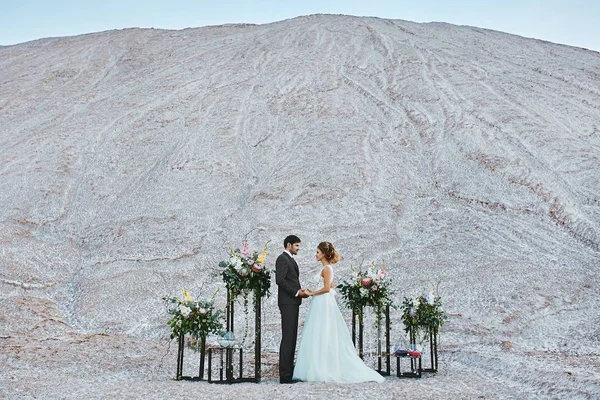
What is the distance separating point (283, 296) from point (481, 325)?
719cm

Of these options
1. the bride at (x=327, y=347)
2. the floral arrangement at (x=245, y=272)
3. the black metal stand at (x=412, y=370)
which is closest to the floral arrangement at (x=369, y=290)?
the black metal stand at (x=412, y=370)

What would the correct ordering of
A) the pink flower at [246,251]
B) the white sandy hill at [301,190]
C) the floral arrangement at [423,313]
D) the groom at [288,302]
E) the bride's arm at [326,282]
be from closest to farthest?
the groom at [288,302]
the bride's arm at [326,282]
the pink flower at [246,251]
the floral arrangement at [423,313]
the white sandy hill at [301,190]

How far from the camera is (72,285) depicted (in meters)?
16.9

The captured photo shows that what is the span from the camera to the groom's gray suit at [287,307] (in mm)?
8688

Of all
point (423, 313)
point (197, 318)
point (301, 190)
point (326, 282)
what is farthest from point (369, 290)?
point (301, 190)

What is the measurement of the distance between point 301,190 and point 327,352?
12379 mm

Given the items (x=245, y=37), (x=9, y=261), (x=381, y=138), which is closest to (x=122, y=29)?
(x=245, y=37)

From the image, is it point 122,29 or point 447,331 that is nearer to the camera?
point 447,331

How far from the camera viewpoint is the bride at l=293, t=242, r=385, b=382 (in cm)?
870

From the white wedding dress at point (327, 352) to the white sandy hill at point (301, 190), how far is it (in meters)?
0.53

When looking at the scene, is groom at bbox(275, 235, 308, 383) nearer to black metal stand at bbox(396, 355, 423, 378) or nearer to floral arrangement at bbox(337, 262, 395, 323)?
floral arrangement at bbox(337, 262, 395, 323)

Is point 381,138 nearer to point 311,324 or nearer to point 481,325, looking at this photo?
point 481,325

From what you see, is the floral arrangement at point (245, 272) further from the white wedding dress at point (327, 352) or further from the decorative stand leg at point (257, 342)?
the white wedding dress at point (327, 352)

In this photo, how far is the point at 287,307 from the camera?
8.73m
